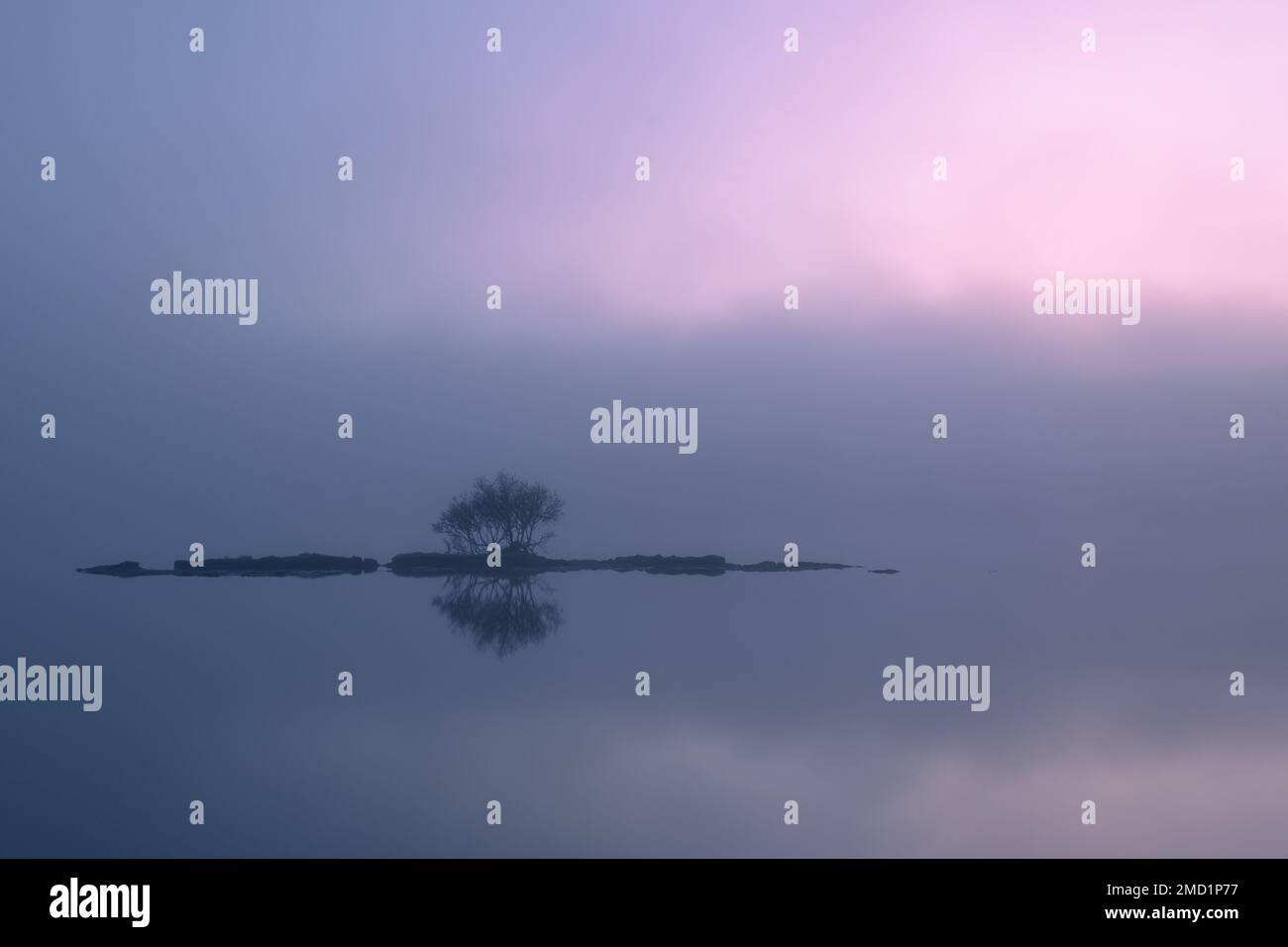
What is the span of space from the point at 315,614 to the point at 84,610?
8.62 meters

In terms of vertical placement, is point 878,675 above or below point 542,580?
below

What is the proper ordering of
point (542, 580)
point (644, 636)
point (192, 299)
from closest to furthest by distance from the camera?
1. point (192, 299)
2. point (644, 636)
3. point (542, 580)

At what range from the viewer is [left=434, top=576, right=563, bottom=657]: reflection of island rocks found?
28731 mm

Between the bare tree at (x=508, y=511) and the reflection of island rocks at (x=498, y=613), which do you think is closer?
the reflection of island rocks at (x=498, y=613)

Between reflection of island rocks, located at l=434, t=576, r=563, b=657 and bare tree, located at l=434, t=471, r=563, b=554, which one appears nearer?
reflection of island rocks, located at l=434, t=576, r=563, b=657

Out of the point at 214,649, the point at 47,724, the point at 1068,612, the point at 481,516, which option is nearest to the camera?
the point at 47,724

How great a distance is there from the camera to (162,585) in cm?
5100

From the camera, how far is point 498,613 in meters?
37.7

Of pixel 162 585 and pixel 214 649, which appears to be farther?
pixel 162 585

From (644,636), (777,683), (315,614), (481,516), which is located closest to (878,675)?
(777,683)

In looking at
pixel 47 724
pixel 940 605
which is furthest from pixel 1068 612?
pixel 47 724

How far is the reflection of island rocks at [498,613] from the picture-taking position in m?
28.7
